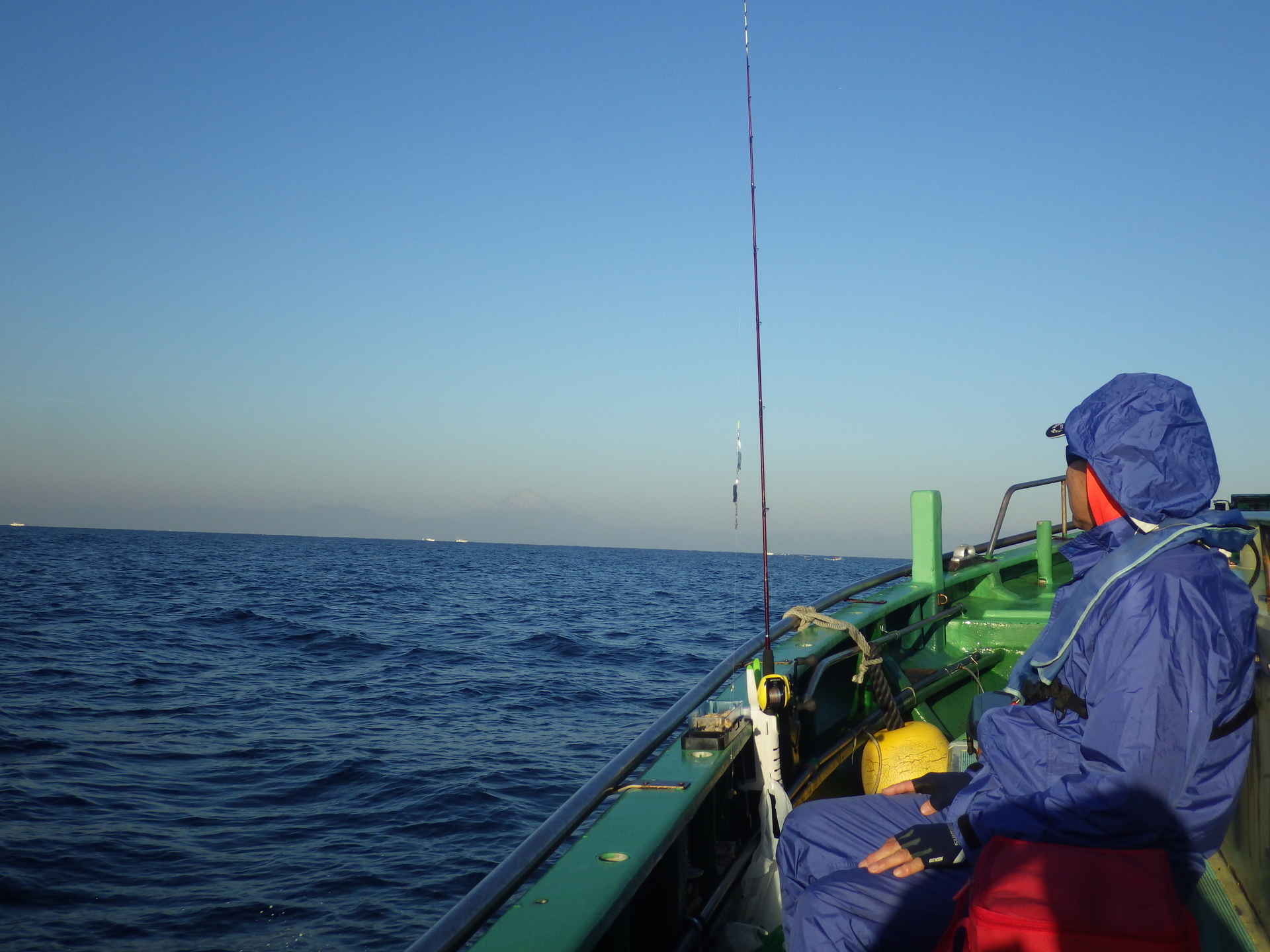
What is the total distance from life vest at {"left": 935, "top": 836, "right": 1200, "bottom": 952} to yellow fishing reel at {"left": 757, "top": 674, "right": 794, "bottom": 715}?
1.46 meters

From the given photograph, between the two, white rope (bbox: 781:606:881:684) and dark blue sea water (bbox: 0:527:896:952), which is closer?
white rope (bbox: 781:606:881:684)

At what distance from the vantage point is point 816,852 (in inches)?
87.0

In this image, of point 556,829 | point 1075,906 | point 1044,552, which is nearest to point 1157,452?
point 1075,906

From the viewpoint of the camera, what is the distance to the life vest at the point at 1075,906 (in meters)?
1.31

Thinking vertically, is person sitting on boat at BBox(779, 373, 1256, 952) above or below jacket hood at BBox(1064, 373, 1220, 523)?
below

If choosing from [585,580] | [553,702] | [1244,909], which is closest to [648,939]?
[1244,909]

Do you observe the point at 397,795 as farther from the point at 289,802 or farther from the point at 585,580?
the point at 585,580

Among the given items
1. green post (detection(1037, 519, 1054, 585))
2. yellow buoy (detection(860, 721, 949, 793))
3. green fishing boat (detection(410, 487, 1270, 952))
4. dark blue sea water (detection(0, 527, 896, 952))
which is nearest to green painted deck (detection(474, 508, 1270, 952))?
green fishing boat (detection(410, 487, 1270, 952))

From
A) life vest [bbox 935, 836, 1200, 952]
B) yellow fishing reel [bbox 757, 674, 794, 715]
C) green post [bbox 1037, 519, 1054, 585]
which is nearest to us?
life vest [bbox 935, 836, 1200, 952]

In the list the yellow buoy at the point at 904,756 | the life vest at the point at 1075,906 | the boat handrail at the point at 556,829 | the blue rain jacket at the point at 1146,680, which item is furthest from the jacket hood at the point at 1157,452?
the yellow buoy at the point at 904,756

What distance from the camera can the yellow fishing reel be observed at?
291cm

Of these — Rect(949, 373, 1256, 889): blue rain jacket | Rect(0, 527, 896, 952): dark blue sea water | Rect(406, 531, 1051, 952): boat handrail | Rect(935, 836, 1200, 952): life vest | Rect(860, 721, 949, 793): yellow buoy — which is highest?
Rect(949, 373, 1256, 889): blue rain jacket

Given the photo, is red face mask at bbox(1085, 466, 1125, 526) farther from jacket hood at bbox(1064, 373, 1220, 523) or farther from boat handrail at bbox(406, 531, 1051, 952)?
boat handrail at bbox(406, 531, 1051, 952)

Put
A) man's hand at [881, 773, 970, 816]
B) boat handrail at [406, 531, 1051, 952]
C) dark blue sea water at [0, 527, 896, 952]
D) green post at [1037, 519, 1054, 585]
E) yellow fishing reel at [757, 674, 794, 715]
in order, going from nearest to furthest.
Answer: boat handrail at [406, 531, 1051, 952] < man's hand at [881, 773, 970, 816] < yellow fishing reel at [757, 674, 794, 715] < dark blue sea water at [0, 527, 896, 952] < green post at [1037, 519, 1054, 585]
